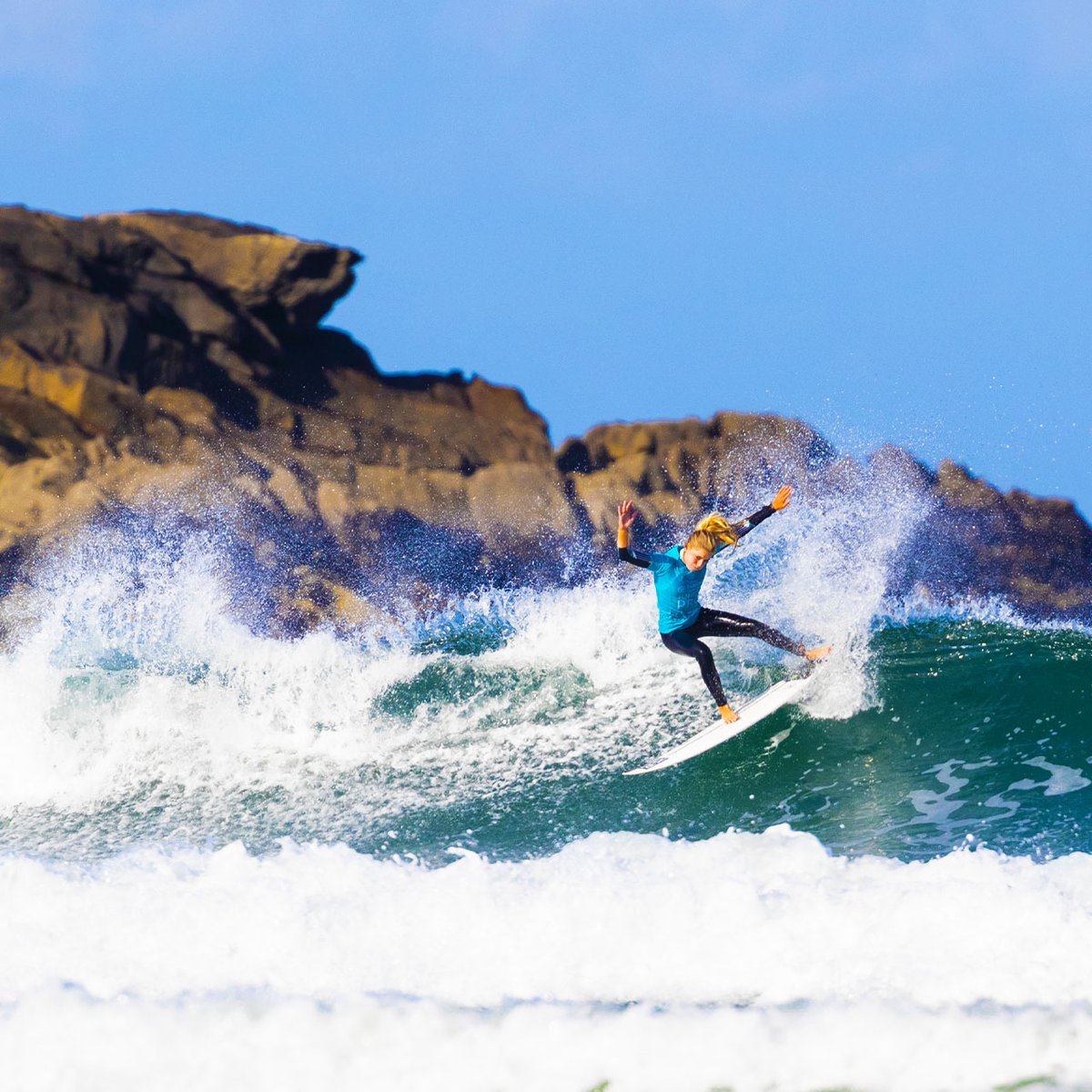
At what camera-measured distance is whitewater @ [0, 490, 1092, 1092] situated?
4383mm

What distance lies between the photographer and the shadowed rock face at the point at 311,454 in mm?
23500

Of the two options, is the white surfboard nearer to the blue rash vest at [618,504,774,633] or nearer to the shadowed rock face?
the blue rash vest at [618,504,774,633]

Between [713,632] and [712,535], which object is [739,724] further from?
[712,535]

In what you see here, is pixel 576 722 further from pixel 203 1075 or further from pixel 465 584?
pixel 465 584

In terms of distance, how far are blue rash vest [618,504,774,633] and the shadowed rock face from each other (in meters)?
15.1

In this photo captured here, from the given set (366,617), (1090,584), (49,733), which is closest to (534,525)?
(366,617)

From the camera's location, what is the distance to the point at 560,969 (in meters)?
5.03

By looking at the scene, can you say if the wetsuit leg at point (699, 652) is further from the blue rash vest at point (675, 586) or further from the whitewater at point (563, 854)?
the whitewater at point (563, 854)

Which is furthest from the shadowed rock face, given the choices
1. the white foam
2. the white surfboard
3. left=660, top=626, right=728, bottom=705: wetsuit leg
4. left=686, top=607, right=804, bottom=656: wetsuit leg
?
the white foam

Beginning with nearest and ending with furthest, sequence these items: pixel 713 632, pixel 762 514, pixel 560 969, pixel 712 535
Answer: pixel 560 969
pixel 712 535
pixel 762 514
pixel 713 632

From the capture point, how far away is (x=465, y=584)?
84.1ft

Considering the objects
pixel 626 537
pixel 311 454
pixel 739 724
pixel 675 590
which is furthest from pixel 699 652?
pixel 311 454

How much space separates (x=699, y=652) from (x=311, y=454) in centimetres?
1969

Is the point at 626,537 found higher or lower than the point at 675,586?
higher
